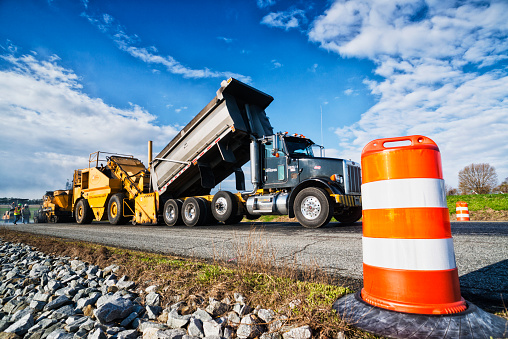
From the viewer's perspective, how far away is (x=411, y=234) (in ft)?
5.65

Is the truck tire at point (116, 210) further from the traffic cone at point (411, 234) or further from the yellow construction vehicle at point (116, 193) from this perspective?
the traffic cone at point (411, 234)

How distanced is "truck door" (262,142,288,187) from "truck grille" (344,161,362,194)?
6.28 feet

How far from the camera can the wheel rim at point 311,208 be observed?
7496mm

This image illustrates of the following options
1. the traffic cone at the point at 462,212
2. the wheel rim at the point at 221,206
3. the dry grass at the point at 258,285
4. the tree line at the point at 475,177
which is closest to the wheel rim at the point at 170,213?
the wheel rim at the point at 221,206

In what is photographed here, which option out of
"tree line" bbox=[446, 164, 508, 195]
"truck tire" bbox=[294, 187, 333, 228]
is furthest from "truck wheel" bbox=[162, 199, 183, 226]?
"tree line" bbox=[446, 164, 508, 195]

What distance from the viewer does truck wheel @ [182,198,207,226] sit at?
10086mm

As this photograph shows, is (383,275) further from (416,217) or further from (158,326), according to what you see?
(158,326)

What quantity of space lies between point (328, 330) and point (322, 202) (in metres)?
5.84

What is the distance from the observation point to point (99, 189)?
550 inches

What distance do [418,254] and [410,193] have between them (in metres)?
0.36

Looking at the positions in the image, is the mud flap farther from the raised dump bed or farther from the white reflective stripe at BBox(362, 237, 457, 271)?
the white reflective stripe at BBox(362, 237, 457, 271)

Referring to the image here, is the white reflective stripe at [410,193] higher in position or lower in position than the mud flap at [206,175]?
lower

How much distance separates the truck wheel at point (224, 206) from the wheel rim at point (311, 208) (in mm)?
2779

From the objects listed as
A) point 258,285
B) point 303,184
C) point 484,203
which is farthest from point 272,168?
point 484,203
